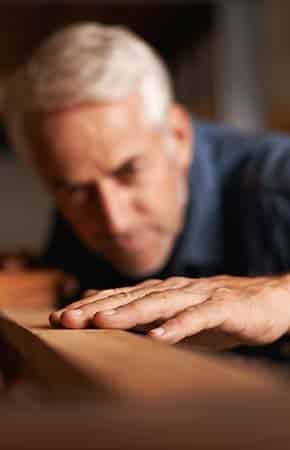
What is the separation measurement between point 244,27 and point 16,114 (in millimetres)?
1906

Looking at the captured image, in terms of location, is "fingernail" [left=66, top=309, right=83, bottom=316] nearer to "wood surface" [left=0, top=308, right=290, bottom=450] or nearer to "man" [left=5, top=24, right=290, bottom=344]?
"wood surface" [left=0, top=308, right=290, bottom=450]

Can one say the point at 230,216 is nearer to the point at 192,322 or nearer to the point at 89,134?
the point at 89,134

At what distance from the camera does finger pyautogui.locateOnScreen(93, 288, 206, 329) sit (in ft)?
1.39

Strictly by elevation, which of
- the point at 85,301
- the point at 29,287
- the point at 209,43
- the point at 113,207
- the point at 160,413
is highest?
the point at 160,413

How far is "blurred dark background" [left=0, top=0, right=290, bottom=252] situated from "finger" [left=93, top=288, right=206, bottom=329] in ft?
6.07

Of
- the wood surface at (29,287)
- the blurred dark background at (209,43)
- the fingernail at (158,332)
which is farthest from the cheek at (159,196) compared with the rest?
the blurred dark background at (209,43)

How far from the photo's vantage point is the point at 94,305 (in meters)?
0.45

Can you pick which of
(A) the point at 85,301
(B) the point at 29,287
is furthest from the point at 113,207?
(A) the point at 85,301

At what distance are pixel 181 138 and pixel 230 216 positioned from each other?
0.57ft

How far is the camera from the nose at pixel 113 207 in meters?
1.02

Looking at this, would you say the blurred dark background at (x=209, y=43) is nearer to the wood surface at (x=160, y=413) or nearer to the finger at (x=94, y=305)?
the finger at (x=94, y=305)

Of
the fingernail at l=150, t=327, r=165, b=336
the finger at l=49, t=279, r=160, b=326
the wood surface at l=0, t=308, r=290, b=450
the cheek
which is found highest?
the wood surface at l=0, t=308, r=290, b=450

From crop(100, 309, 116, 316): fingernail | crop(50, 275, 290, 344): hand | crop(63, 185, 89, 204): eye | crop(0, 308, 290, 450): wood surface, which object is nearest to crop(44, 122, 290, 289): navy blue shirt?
crop(63, 185, 89, 204): eye

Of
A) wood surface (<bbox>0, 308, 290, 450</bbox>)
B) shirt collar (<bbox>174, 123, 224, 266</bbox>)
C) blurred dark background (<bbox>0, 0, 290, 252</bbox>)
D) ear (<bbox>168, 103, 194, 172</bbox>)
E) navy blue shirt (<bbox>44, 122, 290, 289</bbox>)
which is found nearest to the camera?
wood surface (<bbox>0, 308, 290, 450</bbox>)
